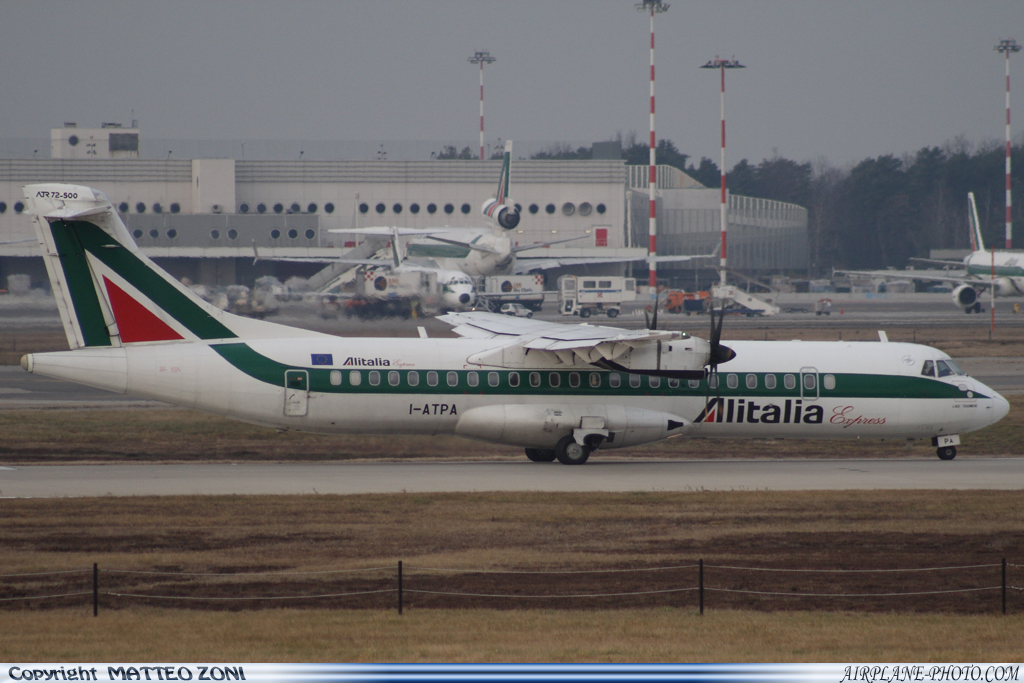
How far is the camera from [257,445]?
3155 cm

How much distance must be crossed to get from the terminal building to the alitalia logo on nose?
61.2 m

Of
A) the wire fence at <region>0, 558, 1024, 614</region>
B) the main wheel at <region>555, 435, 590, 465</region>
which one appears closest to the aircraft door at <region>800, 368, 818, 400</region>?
the main wheel at <region>555, 435, 590, 465</region>

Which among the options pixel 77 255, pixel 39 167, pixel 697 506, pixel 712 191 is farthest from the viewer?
pixel 712 191

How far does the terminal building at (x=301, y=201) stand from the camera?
91.8 m

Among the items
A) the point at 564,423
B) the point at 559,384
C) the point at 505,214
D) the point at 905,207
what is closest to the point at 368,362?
the point at 559,384

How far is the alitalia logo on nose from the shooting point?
1019 inches

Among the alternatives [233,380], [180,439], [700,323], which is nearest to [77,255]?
[233,380]

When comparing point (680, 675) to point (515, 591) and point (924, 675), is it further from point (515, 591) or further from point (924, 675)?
point (515, 591)

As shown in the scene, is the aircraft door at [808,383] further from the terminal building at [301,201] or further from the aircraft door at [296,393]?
the terminal building at [301,201]

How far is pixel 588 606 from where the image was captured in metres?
14.4

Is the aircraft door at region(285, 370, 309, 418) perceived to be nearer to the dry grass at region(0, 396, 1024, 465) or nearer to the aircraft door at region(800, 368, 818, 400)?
the dry grass at region(0, 396, 1024, 465)

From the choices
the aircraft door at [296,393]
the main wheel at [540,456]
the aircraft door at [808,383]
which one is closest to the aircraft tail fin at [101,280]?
the aircraft door at [296,393]

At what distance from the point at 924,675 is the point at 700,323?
214 feet

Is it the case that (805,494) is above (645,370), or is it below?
below
